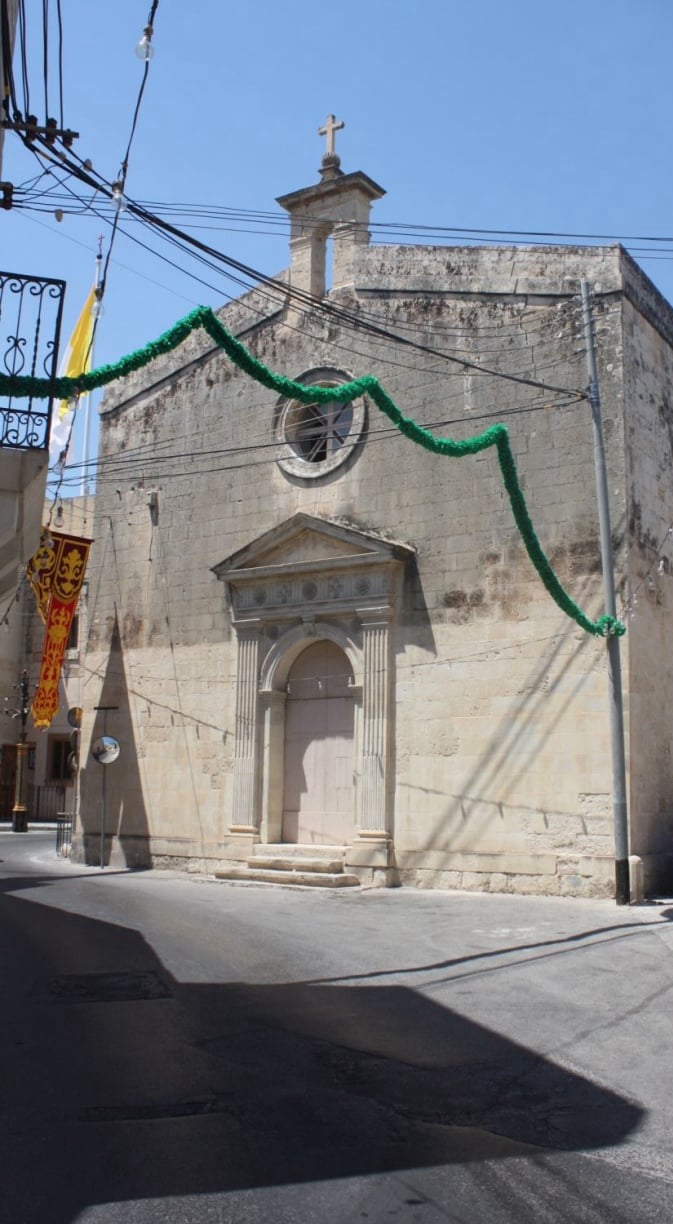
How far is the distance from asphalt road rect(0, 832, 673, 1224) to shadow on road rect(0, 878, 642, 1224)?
0.05 ft

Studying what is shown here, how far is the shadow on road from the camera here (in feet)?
13.0

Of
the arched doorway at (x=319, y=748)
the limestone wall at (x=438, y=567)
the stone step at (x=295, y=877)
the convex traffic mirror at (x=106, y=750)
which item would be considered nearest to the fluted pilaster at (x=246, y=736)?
the limestone wall at (x=438, y=567)

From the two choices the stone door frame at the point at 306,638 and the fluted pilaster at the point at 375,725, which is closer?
the fluted pilaster at the point at 375,725

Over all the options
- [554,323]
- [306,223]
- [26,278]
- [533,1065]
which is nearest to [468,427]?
[554,323]

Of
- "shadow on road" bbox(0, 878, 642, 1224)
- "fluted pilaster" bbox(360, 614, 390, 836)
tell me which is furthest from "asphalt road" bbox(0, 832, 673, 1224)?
"fluted pilaster" bbox(360, 614, 390, 836)

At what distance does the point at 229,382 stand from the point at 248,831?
23.4 feet

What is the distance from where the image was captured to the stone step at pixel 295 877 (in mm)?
14359

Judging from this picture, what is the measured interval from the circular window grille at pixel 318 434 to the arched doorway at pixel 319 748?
8.69 ft

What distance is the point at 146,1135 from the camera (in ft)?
14.2

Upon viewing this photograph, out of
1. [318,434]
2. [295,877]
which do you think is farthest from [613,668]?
[318,434]

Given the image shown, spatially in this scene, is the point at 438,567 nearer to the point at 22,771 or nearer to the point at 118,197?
the point at 118,197

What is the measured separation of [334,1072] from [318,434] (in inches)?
485

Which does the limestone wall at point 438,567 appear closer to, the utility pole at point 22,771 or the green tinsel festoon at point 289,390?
the green tinsel festoon at point 289,390

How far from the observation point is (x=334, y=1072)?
5.31m
